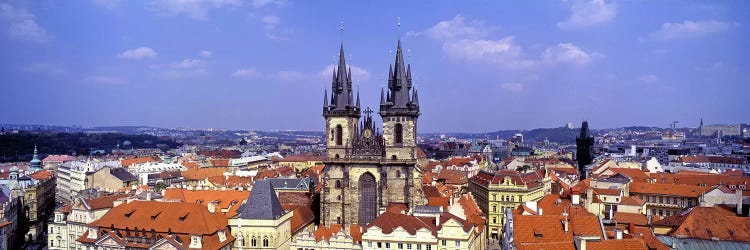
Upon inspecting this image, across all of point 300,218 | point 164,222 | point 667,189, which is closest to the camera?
point 164,222

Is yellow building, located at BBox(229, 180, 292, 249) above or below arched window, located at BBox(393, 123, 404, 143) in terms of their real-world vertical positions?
below

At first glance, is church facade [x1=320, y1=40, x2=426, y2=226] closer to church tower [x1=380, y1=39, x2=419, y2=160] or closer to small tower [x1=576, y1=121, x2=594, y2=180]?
church tower [x1=380, y1=39, x2=419, y2=160]

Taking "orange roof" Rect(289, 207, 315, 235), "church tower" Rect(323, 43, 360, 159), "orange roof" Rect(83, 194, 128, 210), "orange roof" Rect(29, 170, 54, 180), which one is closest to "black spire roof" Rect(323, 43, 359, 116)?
"church tower" Rect(323, 43, 360, 159)

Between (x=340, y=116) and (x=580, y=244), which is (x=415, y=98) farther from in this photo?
(x=580, y=244)

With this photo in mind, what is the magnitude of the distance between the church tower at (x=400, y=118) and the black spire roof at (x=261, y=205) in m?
19.1

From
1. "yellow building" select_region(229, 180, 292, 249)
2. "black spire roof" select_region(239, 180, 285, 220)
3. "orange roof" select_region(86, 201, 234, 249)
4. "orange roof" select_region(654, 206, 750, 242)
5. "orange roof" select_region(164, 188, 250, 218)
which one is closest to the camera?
"orange roof" select_region(654, 206, 750, 242)

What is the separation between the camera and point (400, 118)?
267 ft

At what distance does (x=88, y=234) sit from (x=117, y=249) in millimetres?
6456

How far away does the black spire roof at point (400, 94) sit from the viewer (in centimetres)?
8150

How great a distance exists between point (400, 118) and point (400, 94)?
3.46m

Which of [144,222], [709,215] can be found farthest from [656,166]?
[144,222]

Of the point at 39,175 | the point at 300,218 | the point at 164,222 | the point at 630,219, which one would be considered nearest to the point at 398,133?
the point at 300,218

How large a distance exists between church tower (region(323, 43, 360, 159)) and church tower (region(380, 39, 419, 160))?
5246 millimetres

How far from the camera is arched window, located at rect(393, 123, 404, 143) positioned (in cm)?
8138
